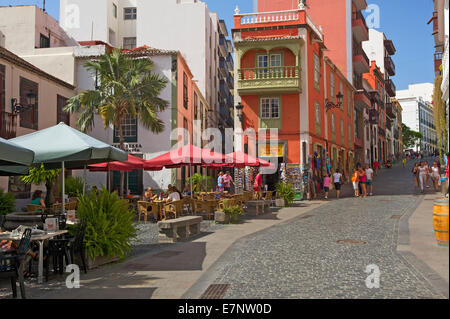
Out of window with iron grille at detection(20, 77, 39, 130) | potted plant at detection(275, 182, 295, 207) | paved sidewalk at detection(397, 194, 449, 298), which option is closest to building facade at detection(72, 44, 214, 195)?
window with iron grille at detection(20, 77, 39, 130)

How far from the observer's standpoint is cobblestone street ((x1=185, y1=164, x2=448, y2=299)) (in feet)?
17.5

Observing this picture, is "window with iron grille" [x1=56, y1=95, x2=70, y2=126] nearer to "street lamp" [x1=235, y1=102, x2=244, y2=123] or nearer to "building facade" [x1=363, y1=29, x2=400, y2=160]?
"street lamp" [x1=235, y1=102, x2=244, y2=123]

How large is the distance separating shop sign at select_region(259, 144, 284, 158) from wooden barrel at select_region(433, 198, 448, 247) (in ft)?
76.7

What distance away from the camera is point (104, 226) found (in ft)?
25.2

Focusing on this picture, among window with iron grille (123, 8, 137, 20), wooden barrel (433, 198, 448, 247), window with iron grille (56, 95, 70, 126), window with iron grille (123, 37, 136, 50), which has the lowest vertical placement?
wooden barrel (433, 198, 448, 247)

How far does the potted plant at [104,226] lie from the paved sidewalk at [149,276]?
260 millimetres

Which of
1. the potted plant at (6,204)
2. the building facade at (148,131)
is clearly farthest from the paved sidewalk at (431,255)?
the building facade at (148,131)

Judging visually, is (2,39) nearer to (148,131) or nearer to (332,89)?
(148,131)

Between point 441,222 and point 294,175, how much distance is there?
75.3 ft

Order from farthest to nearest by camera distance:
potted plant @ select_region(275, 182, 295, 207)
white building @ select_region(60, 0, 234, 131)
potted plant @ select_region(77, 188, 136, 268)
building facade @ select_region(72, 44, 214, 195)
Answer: white building @ select_region(60, 0, 234, 131) < building facade @ select_region(72, 44, 214, 195) < potted plant @ select_region(275, 182, 295, 207) < potted plant @ select_region(77, 188, 136, 268)

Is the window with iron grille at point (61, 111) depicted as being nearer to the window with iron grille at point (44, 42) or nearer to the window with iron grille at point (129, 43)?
the window with iron grille at point (44, 42)

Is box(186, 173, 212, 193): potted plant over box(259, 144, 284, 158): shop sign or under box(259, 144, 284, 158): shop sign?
under

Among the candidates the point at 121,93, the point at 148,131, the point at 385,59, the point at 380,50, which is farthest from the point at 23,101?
the point at 385,59

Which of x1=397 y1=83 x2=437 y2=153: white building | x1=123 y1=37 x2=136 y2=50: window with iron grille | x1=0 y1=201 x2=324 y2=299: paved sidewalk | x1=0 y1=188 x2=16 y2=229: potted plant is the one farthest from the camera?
x1=123 y1=37 x2=136 y2=50: window with iron grille
